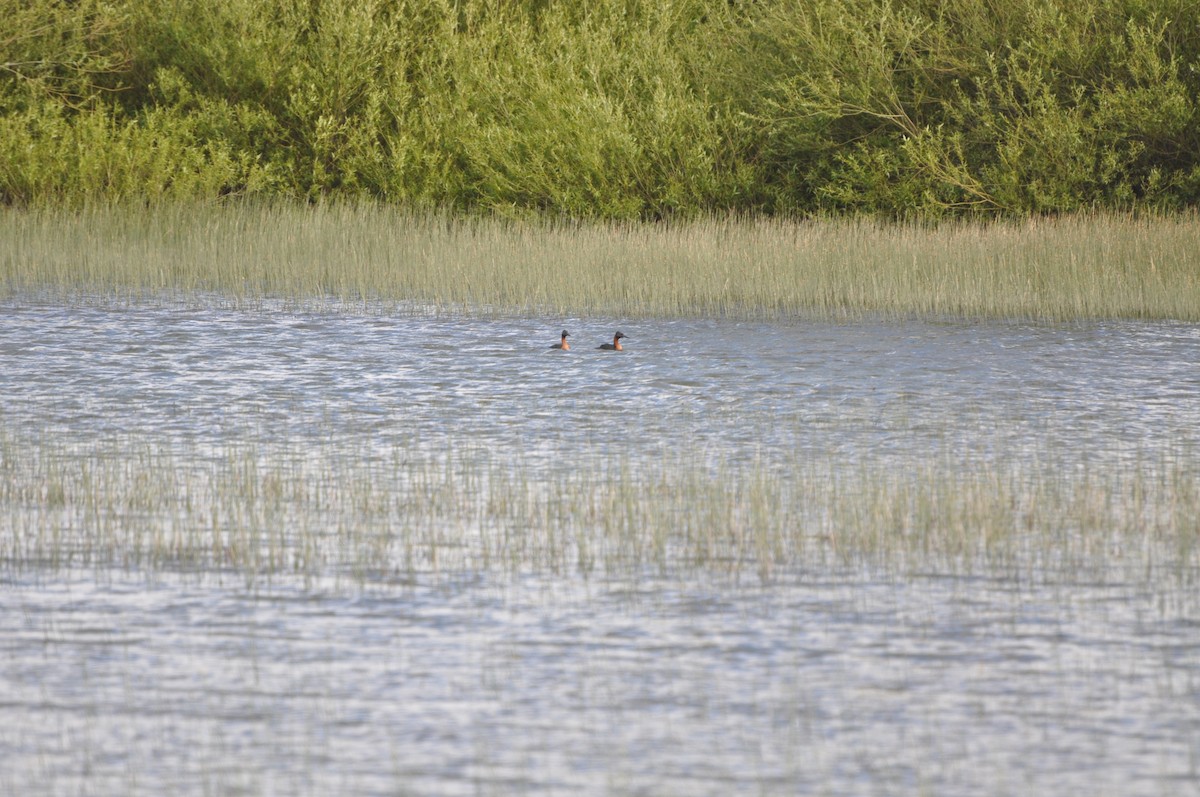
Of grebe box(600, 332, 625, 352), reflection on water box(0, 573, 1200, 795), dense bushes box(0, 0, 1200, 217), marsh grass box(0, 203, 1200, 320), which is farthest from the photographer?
dense bushes box(0, 0, 1200, 217)

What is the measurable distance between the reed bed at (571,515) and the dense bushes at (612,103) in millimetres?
14125

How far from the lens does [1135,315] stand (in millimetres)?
16312

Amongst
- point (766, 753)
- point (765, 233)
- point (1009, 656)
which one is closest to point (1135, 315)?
point (765, 233)

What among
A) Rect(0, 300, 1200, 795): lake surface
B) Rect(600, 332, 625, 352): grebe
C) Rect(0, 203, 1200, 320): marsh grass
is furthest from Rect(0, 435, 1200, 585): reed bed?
Rect(0, 203, 1200, 320): marsh grass

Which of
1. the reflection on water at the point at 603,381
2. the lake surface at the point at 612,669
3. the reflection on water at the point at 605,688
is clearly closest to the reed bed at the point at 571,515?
the lake surface at the point at 612,669

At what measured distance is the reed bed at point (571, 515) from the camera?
6.97m

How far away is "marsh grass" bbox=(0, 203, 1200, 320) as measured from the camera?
661 inches

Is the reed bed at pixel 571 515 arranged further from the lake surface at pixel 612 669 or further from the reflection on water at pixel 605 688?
the reflection on water at pixel 605 688

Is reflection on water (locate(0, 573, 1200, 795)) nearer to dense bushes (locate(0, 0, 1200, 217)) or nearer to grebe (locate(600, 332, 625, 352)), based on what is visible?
grebe (locate(600, 332, 625, 352))

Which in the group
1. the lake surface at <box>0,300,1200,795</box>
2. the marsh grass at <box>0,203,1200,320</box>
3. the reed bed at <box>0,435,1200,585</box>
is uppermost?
the lake surface at <box>0,300,1200,795</box>

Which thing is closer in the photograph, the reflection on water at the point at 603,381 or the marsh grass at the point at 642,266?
the reflection on water at the point at 603,381

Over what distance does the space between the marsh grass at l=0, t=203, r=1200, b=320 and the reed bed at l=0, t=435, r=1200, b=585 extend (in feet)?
25.4

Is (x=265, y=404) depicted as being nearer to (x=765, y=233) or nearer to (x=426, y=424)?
(x=426, y=424)

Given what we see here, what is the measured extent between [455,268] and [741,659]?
12.8m
